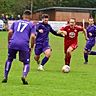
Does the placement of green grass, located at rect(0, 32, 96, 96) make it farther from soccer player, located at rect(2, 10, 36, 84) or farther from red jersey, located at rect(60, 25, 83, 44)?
red jersey, located at rect(60, 25, 83, 44)

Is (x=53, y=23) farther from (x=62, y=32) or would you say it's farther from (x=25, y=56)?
(x=25, y=56)

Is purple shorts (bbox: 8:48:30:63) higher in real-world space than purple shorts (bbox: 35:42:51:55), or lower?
higher

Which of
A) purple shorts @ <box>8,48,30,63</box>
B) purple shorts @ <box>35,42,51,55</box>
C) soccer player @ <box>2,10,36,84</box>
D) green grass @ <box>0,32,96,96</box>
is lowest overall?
green grass @ <box>0,32,96,96</box>

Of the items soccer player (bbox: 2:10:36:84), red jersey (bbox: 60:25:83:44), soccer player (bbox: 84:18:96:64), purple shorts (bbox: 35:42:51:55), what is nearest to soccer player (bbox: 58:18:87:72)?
red jersey (bbox: 60:25:83:44)

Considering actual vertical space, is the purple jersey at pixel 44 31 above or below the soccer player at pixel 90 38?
above

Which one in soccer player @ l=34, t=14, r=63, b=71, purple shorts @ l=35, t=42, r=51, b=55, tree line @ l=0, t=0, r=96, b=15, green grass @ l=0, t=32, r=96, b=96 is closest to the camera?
green grass @ l=0, t=32, r=96, b=96

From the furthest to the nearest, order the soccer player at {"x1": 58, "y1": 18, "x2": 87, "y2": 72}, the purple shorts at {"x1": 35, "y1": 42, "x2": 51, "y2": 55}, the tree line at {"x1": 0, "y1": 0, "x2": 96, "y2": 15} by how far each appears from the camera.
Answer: the tree line at {"x1": 0, "y1": 0, "x2": 96, "y2": 15}
the purple shorts at {"x1": 35, "y1": 42, "x2": 51, "y2": 55}
the soccer player at {"x1": 58, "y1": 18, "x2": 87, "y2": 72}

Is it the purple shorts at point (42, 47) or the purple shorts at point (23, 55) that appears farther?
the purple shorts at point (42, 47)

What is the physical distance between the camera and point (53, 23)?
5706cm

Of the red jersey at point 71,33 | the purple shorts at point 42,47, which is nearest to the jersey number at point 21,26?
the red jersey at point 71,33

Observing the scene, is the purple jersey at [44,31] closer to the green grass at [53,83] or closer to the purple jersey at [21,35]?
the green grass at [53,83]

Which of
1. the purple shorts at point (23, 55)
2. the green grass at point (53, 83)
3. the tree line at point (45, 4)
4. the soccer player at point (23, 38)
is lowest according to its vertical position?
the tree line at point (45, 4)

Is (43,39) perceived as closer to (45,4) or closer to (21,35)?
(21,35)

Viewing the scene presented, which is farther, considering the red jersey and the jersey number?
the red jersey
